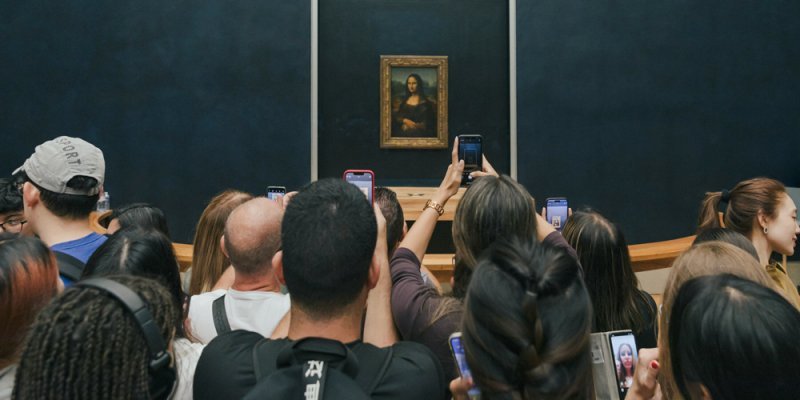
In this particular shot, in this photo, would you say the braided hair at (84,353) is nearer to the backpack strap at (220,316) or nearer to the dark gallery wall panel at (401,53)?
the backpack strap at (220,316)

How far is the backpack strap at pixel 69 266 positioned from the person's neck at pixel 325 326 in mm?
1385

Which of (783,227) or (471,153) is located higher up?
(471,153)

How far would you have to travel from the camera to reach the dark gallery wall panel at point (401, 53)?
906 centimetres

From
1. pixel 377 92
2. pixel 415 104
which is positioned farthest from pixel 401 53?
pixel 415 104

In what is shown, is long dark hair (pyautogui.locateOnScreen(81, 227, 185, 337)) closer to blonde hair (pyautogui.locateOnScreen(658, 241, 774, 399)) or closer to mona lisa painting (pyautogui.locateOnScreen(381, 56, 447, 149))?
blonde hair (pyautogui.locateOnScreen(658, 241, 774, 399))

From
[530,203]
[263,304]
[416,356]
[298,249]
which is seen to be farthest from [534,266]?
[263,304]

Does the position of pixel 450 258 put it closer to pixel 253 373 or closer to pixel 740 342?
pixel 253 373

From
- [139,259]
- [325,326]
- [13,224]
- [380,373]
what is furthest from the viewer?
[13,224]

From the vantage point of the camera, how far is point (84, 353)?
133 centimetres

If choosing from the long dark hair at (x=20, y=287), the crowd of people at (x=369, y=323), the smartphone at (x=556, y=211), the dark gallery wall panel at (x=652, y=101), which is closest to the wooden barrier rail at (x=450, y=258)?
the smartphone at (x=556, y=211)

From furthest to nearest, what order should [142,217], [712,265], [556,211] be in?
[556,211] < [142,217] < [712,265]

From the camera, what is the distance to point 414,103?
29.7 feet

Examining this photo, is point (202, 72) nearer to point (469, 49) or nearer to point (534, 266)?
point (469, 49)

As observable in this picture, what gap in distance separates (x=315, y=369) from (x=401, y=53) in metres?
8.10
